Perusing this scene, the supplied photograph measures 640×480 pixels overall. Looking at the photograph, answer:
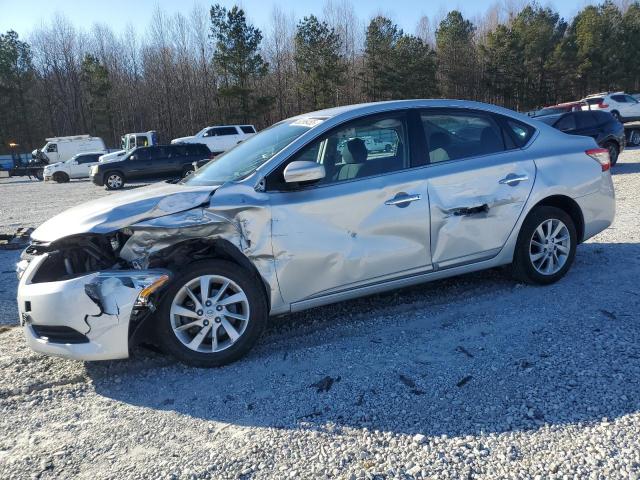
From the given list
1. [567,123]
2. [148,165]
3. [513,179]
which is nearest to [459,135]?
[513,179]

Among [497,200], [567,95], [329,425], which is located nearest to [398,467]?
[329,425]

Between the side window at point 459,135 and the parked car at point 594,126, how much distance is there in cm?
1038

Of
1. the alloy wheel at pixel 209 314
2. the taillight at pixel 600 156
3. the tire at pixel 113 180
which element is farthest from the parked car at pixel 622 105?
the alloy wheel at pixel 209 314

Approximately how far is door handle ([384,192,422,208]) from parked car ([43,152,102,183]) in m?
27.9

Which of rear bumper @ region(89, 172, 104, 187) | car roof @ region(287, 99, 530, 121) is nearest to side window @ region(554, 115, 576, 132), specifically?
car roof @ region(287, 99, 530, 121)

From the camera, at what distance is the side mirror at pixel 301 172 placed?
3.63m

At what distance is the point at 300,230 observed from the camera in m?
3.71

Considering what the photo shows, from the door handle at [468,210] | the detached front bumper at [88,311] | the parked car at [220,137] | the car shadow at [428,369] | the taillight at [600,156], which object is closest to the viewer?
the car shadow at [428,369]

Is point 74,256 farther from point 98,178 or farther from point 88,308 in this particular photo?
point 98,178

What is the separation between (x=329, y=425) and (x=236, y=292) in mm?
1171

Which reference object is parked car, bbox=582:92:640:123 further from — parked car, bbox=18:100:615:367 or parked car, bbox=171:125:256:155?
parked car, bbox=18:100:615:367

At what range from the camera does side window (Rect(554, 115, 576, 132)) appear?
13750 mm

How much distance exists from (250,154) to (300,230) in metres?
0.95

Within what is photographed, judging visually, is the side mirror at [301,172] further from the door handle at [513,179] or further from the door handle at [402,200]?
the door handle at [513,179]
